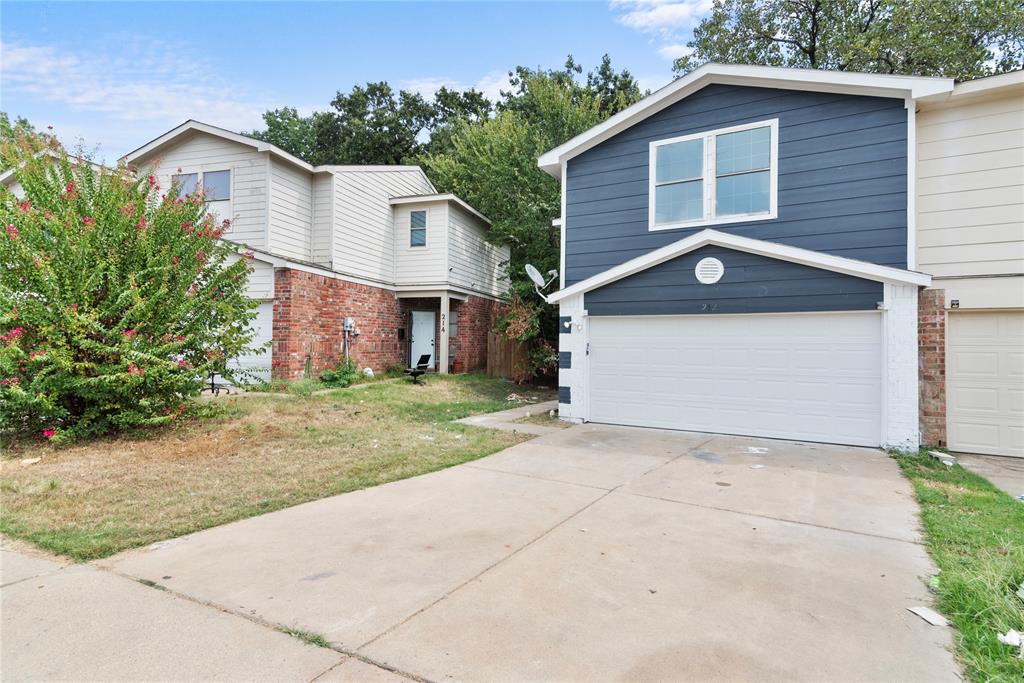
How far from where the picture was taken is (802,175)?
26.9ft

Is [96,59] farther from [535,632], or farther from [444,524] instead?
[535,632]

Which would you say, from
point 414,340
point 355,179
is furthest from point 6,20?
point 414,340

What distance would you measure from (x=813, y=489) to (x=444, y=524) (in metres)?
3.74

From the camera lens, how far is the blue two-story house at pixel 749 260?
7484 millimetres

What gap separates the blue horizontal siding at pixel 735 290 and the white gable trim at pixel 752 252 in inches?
4.4

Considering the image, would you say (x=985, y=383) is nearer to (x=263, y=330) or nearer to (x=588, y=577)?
(x=588, y=577)

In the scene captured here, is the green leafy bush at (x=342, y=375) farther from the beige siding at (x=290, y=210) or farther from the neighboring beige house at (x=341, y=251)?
the beige siding at (x=290, y=210)

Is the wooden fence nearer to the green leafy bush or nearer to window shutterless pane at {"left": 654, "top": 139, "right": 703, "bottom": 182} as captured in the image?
the green leafy bush

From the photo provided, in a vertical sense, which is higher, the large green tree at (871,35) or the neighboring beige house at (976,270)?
the large green tree at (871,35)

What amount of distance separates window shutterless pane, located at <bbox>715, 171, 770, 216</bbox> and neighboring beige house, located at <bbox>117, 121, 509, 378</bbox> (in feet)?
28.0

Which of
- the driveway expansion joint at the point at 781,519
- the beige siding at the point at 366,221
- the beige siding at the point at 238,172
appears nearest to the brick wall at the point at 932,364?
the driveway expansion joint at the point at 781,519

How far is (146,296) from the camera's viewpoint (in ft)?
23.0

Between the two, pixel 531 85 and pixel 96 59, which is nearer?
pixel 96 59

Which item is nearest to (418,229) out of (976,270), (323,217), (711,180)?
(323,217)
